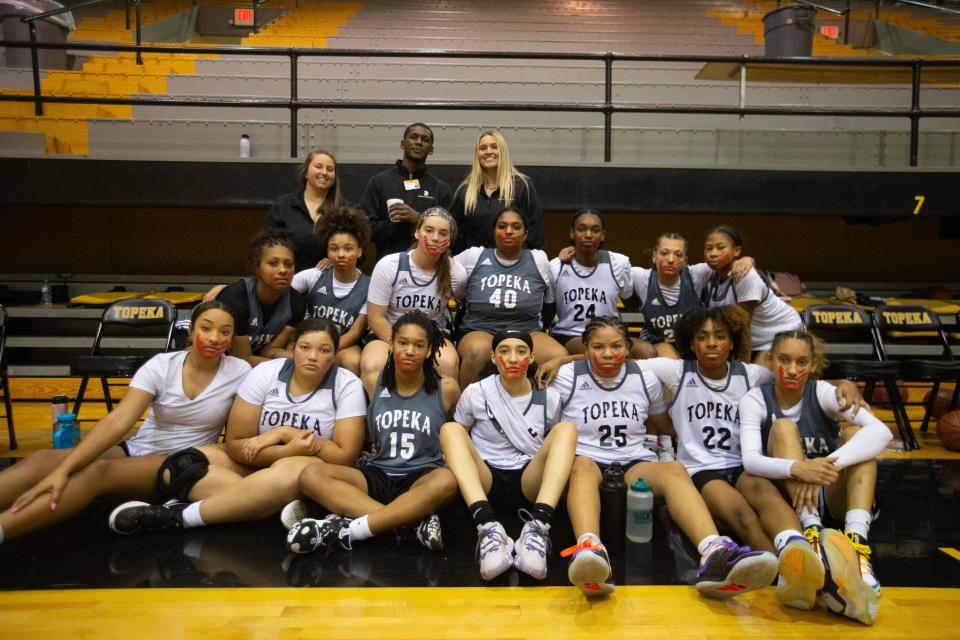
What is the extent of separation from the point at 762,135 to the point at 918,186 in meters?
1.34

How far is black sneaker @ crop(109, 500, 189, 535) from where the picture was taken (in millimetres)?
2688

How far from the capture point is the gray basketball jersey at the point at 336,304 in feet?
11.6

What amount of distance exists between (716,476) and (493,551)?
1.03 meters

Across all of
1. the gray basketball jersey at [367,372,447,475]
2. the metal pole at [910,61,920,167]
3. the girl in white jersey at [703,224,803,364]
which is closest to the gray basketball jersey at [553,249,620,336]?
the girl in white jersey at [703,224,803,364]

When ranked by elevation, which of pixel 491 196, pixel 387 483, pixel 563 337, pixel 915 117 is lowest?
pixel 387 483

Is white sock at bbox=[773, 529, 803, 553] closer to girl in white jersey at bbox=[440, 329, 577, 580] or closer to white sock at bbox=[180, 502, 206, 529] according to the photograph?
girl in white jersey at bbox=[440, 329, 577, 580]

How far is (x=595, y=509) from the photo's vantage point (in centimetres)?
253

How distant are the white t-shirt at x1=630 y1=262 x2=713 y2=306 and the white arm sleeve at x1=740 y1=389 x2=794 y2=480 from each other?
963mm

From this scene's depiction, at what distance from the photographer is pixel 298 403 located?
294 cm

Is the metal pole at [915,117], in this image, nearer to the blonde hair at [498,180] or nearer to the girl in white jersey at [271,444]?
the blonde hair at [498,180]

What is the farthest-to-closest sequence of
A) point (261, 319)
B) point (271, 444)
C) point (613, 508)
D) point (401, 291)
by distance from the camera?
point (401, 291) < point (261, 319) < point (271, 444) < point (613, 508)

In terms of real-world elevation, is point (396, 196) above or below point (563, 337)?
above

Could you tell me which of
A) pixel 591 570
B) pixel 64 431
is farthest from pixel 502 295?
pixel 64 431

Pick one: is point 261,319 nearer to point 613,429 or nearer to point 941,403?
point 613,429
